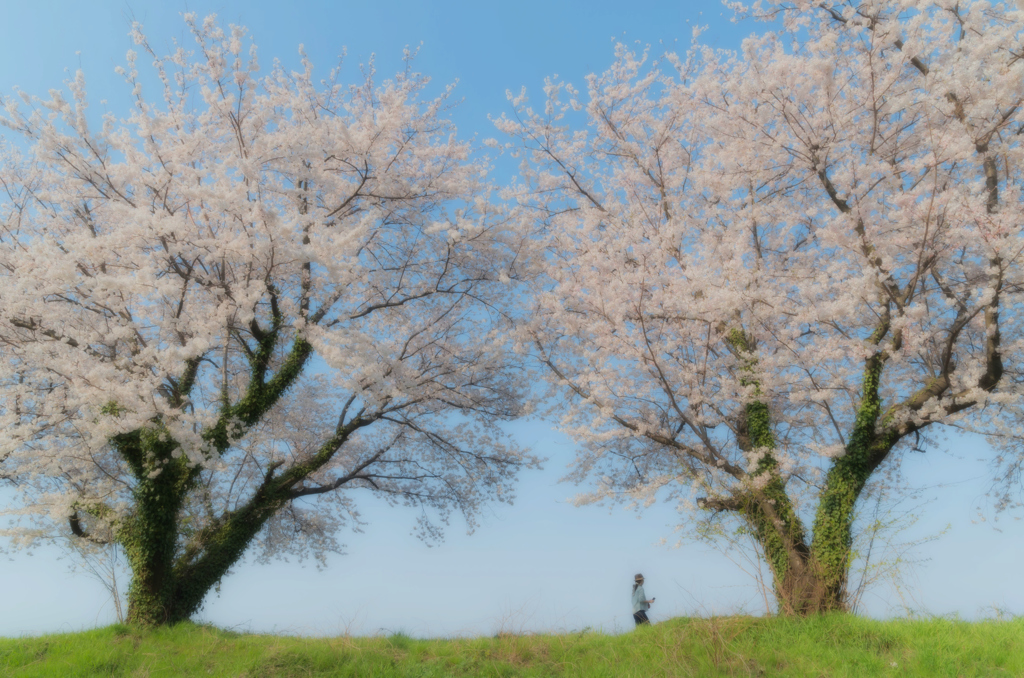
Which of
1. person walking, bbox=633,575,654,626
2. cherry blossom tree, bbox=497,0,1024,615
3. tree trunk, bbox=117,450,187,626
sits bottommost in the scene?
person walking, bbox=633,575,654,626

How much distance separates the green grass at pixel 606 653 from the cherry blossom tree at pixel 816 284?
1.10 m

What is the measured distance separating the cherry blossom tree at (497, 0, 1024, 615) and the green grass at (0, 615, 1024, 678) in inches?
43.3

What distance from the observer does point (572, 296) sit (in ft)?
34.4

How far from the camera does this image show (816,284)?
812 centimetres

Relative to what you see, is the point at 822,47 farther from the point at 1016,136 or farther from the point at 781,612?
the point at 781,612

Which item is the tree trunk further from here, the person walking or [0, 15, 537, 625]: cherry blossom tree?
the person walking

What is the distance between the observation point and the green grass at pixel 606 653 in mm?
6129

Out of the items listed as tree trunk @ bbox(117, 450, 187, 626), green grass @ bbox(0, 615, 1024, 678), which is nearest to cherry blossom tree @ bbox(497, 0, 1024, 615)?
green grass @ bbox(0, 615, 1024, 678)

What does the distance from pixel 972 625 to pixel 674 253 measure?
6.02 m

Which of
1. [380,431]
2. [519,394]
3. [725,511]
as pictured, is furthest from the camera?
[380,431]

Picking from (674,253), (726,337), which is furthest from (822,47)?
(726,337)

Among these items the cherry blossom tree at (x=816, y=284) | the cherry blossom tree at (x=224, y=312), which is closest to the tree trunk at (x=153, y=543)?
the cherry blossom tree at (x=224, y=312)

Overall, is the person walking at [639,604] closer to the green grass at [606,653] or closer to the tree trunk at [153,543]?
the green grass at [606,653]

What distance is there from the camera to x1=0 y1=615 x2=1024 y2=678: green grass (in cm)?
613
